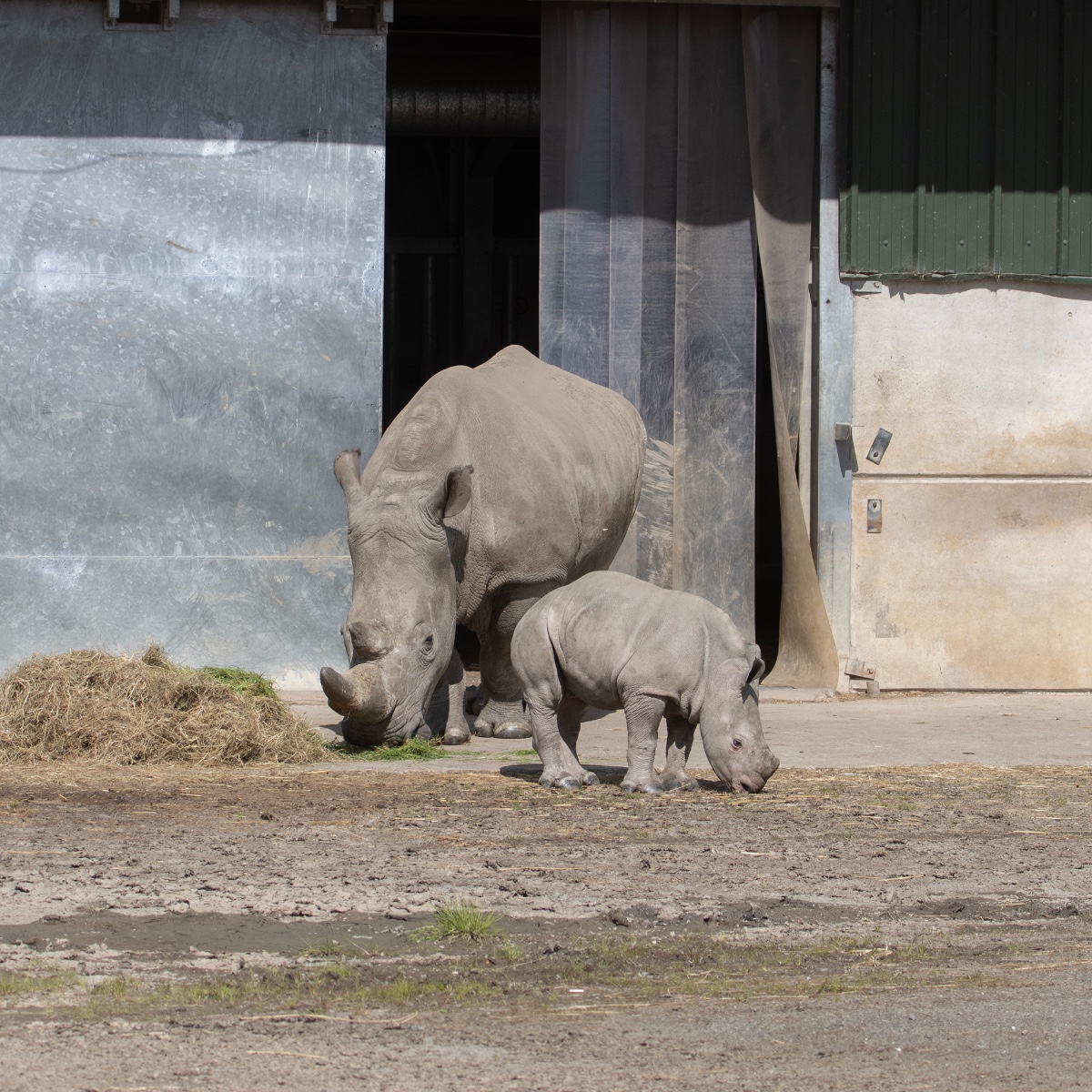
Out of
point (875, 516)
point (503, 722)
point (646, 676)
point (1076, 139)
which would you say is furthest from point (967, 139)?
point (646, 676)

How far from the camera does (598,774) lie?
766 centimetres

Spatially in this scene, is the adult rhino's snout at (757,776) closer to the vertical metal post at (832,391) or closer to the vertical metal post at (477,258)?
the vertical metal post at (832,391)

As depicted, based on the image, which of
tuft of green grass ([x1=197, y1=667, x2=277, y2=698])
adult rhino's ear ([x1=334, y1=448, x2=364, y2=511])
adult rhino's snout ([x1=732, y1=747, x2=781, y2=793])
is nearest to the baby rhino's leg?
adult rhino's snout ([x1=732, y1=747, x2=781, y2=793])

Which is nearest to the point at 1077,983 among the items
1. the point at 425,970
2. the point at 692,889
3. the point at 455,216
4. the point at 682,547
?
the point at 692,889

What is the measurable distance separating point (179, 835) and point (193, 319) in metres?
5.23

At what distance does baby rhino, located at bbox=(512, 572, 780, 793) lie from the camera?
22.3ft

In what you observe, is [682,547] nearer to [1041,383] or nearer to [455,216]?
[1041,383]

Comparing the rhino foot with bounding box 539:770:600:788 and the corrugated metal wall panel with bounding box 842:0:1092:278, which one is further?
the corrugated metal wall panel with bounding box 842:0:1092:278

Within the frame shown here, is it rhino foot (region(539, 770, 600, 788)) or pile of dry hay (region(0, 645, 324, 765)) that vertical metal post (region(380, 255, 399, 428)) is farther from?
rhino foot (region(539, 770, 600, 788))

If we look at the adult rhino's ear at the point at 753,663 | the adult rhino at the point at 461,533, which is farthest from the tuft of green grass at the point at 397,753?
the adult rhino's ear at the point at 753,663

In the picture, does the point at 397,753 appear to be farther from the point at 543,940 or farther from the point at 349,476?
the point at 543,940

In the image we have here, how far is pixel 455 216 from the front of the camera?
18.2m

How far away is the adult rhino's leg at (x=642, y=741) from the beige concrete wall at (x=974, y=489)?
4484 mm

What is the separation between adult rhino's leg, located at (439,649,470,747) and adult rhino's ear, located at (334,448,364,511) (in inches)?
38.8
